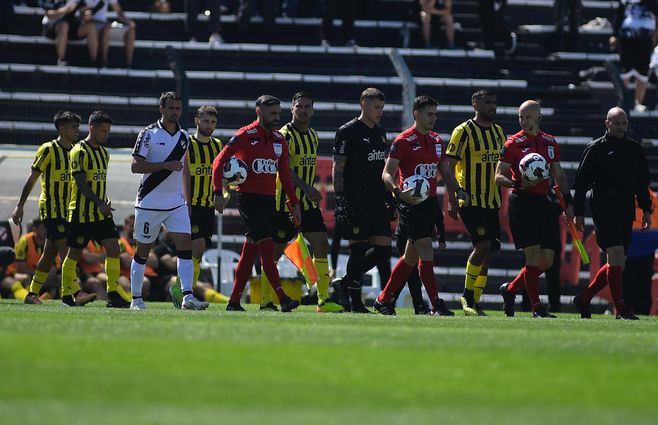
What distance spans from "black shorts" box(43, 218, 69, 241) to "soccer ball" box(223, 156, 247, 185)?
2.53 metres

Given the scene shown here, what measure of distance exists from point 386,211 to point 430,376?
7174 millimetres

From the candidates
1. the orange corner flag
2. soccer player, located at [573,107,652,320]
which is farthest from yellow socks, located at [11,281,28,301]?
soccer player, located at [573,107,652,320]

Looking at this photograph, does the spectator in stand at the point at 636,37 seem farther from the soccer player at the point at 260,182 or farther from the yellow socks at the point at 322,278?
the soccer player at the point at 260,182

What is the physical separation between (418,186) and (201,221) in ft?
9.99

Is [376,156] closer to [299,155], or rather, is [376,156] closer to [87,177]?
[299,155]

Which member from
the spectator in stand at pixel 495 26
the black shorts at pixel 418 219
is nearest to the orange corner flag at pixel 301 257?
the black shorts at pixel 418 219

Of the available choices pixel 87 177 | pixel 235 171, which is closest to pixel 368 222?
pixel 235 171

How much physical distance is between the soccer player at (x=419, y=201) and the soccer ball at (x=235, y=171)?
1.36m

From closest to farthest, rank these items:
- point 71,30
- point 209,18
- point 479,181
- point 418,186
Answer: point 418,186 → point 479,181 → point 71,30 → point 209,18

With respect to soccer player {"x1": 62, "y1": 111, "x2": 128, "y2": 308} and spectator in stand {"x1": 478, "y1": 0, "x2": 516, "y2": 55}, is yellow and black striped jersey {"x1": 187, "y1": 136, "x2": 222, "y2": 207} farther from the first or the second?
spectator in stand {"x1": 478, "y1": 0, "x2": 516, "y2": 55}

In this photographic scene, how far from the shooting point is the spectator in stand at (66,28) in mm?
21344

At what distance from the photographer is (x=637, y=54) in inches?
894

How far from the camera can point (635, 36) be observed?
74.3ft

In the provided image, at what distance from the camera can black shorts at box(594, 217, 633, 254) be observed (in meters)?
13.8
